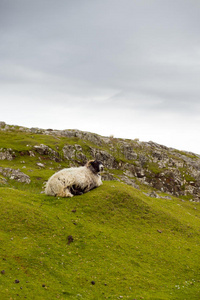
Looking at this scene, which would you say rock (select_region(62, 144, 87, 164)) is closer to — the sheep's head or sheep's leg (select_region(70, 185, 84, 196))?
the sheep's head

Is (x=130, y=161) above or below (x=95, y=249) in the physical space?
above

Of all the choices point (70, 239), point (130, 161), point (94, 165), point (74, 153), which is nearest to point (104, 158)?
point (74, 153)

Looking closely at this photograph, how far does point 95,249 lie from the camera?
15.7m

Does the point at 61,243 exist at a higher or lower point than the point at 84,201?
lower

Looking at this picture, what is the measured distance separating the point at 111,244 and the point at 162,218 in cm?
766

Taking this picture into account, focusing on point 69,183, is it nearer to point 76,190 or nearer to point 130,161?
point 76,190

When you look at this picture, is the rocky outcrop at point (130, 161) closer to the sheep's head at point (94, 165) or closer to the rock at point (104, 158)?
the rock at point (104, 158)

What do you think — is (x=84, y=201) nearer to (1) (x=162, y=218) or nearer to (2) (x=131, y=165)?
(1) (x=162, y=218)

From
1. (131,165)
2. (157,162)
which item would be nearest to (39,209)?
(131,165)

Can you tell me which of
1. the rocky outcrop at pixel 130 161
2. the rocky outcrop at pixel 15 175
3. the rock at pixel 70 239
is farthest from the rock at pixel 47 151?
the rock at pixel 70 239

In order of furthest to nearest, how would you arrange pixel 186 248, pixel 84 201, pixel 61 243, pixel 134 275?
pixel 84 201
pixel 186 248
pixel 61 243
pixel 134 275

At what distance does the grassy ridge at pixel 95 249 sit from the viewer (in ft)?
39.1

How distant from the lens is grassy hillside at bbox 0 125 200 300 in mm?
11898

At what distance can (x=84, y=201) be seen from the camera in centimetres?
2197
